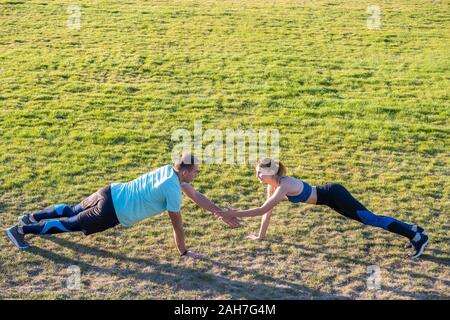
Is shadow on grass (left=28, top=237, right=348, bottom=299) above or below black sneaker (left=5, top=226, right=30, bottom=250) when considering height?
below

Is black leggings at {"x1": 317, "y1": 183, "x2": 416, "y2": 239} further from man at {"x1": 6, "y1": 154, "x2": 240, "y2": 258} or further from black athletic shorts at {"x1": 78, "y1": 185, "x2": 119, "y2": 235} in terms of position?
black athletic shorts at {"x1": 78, "y1": 185, "x2": 119, "y2": 235}

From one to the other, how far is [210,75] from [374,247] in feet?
25.8

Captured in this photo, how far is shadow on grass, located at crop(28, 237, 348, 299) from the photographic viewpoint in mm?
6988

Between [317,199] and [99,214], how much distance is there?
A: 8.88 feet

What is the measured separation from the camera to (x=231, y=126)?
12258 mm

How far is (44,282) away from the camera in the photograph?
719 cm

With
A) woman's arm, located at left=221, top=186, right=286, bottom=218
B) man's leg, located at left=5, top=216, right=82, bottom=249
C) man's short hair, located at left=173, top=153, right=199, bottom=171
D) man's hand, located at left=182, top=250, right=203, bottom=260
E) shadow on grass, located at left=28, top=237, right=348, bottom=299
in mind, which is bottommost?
shadow on grass, located at left=28, top=237, right=348, bottom=299

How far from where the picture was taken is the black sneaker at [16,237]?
7.82 m

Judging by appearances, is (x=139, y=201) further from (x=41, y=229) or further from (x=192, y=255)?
(x=41, y=229)

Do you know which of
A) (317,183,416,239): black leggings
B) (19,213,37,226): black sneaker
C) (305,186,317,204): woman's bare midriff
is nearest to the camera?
(317,183,416,239): black leggings

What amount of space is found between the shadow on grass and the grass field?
0.08 feet

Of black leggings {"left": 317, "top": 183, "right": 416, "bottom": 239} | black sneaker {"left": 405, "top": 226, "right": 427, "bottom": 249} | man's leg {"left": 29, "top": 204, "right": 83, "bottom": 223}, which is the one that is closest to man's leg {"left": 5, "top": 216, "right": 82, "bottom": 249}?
man's leg {"left": 29, "top": 204, "right": 83, "bottom": 223}

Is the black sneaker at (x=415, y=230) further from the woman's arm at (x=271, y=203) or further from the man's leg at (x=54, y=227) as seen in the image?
the man's leg at (x=54, y=227)

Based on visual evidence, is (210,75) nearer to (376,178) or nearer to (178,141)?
(178,141)
